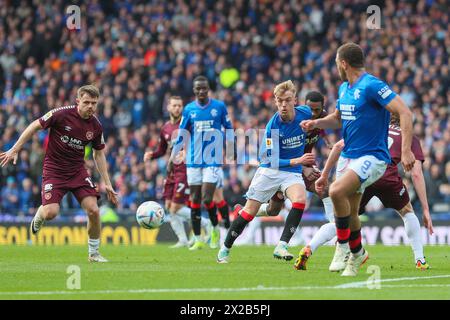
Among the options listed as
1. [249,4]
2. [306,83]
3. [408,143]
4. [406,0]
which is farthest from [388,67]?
[408,143]

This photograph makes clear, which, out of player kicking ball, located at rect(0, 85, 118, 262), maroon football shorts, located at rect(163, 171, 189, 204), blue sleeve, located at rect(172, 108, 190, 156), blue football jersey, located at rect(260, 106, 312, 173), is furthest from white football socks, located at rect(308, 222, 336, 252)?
maroon football shorts, located at rect(163, 171, 189, 204)

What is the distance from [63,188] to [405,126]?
18.1ft

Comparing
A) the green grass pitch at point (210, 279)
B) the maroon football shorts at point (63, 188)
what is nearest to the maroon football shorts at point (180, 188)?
the green grass pitch at point (210, 279)

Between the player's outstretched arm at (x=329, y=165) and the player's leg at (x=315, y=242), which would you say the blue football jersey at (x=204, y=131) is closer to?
the player's leg at (x=315, y=242)

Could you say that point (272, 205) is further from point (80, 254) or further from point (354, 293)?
point (354, 293)

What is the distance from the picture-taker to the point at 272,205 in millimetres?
13805

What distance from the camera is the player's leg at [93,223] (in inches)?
522

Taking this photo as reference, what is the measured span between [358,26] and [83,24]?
30.3ft

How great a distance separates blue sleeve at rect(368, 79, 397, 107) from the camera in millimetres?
9836

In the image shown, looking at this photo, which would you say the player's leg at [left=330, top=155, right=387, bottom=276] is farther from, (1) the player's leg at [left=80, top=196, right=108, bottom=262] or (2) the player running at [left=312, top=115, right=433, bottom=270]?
(1) the player's leg at [left=80, top=196, right=108, bottom=262]

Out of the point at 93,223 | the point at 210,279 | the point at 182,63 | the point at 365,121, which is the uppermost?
the point at 182,63

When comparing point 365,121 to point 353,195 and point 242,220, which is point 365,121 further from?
point 242,220

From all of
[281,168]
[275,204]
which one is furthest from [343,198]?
[275,204]

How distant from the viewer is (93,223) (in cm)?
1339
